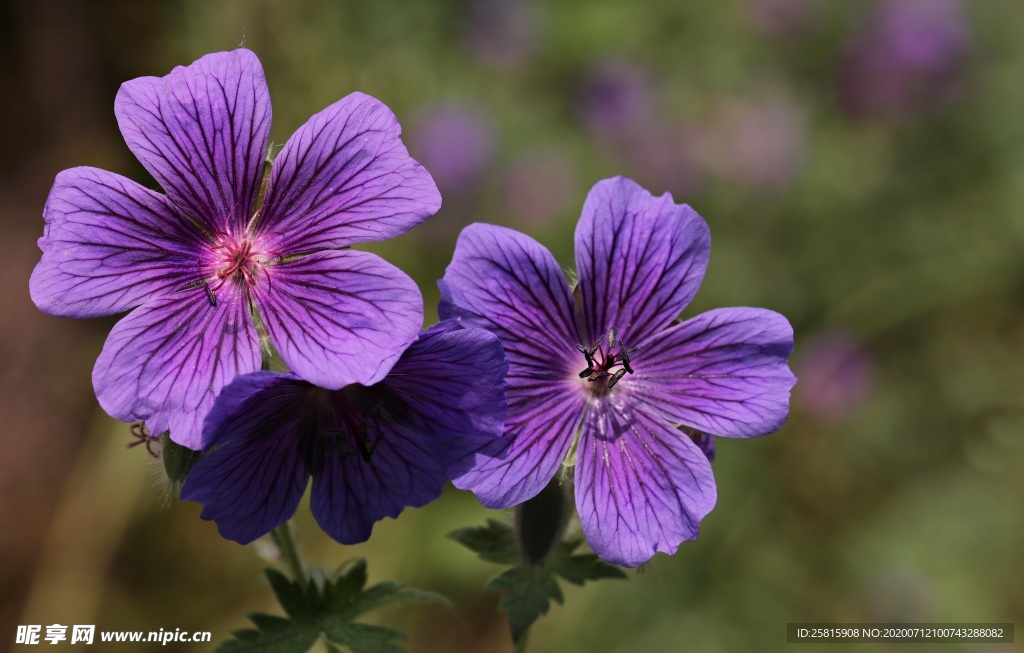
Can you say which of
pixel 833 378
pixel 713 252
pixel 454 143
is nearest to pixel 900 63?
pixel 713 252

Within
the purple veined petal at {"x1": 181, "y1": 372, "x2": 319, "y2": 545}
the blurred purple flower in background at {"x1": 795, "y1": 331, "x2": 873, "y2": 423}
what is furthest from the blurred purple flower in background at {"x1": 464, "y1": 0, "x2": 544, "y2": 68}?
the purple veined petal at {"x1": 181, "y1": 372, "x2": 319, "y2": 545}

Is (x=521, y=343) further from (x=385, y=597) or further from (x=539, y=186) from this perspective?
(x=539, y=186)

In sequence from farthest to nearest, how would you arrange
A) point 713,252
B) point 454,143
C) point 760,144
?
1. point 454,143
2. point 760,144
3. point 713,252

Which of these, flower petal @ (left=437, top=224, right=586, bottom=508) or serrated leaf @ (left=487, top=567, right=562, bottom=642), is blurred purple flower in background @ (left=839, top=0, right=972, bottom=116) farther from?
serrated leaf @ (left=487, top=567, right=562, bottom=642)

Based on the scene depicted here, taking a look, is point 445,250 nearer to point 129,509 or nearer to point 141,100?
point 129,509

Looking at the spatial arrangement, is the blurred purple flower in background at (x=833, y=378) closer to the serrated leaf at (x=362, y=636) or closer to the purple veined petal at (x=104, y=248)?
the serrated leaf at (x=362, y=636)

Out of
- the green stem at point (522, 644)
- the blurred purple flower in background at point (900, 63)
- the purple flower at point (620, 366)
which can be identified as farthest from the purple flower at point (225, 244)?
the blurred purple flower in background at point (900, 63)
